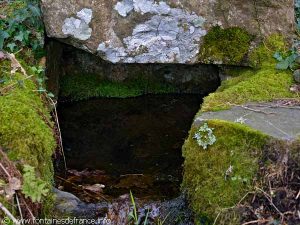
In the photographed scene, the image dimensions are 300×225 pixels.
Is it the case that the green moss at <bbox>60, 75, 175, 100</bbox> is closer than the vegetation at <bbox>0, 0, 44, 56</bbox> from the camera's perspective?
No

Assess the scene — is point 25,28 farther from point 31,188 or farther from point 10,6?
point 31,188

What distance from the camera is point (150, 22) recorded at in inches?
201

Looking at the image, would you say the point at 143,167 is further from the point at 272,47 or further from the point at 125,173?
the point at 272,47

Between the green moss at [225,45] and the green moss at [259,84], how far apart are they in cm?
15

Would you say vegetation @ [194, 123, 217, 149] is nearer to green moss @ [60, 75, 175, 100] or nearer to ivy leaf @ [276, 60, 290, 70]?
ivy leaf @ [276, 60, 290, 70]

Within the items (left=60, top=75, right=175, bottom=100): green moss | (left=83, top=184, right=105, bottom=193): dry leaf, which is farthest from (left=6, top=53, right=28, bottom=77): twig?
(left=60, top=75, right=175, bottom=100): green moss

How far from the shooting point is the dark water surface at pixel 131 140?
442cm

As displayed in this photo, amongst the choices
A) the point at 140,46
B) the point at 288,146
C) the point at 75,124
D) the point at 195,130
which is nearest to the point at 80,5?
the point at 140,46

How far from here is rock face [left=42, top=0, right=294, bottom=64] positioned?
16.6 feet

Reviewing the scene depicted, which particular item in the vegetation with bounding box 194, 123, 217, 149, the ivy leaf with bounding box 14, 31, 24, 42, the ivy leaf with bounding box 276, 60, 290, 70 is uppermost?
the ivy leaf with bounding box 14, 31, 24, 42

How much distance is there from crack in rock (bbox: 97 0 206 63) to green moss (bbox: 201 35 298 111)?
60 cm

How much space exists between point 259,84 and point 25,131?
2231 mm

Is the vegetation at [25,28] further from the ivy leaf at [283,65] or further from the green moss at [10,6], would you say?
the ivy leaf at [283,65]

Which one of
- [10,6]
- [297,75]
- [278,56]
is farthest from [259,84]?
[10,6]
